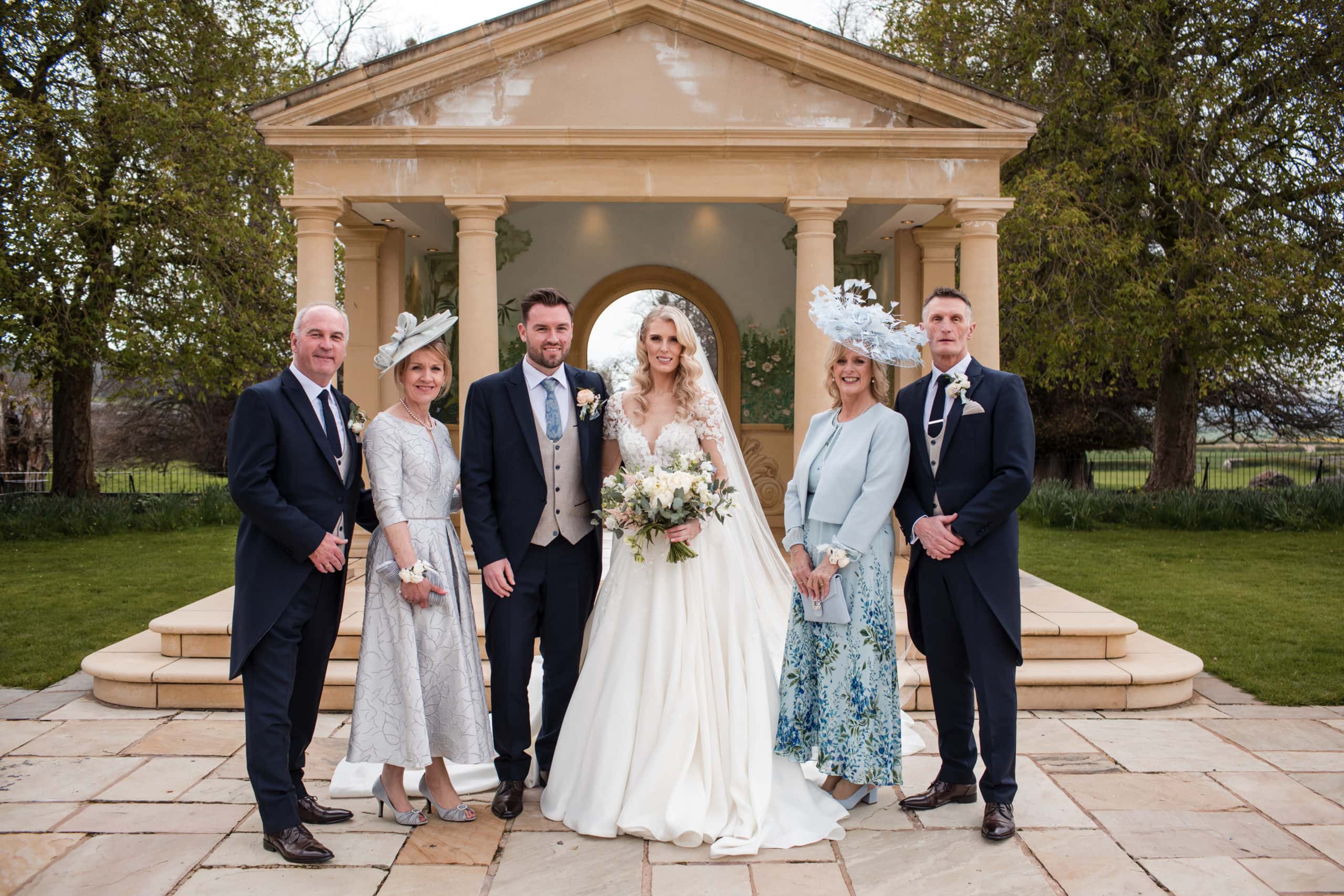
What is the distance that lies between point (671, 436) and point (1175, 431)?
55.5 ft

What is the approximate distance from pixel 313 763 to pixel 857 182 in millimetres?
6806

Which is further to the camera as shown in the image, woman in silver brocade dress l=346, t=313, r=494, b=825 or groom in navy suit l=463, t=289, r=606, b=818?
groom in navy suit l=463, t=289, r=606, b=818

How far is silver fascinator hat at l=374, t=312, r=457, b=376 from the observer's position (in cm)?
428

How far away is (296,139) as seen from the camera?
30.1 ft

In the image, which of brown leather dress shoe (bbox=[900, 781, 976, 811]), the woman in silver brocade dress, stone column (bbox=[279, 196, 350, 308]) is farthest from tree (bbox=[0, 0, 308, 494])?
brown leather dress shoe (bbox=[900, 781, 976, 811])

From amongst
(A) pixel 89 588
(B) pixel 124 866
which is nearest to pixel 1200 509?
(A) pixel 89 588

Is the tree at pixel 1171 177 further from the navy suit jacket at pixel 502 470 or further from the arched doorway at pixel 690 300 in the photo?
the navy suit jacket at pixel 502 470

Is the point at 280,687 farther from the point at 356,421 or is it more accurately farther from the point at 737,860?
the point at 737,860

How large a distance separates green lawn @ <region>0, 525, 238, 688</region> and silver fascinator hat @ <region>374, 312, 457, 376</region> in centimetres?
475

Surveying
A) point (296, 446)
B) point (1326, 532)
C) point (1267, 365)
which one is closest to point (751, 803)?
point (296, 446)

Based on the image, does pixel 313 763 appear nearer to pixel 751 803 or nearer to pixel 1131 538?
pixel 751 803

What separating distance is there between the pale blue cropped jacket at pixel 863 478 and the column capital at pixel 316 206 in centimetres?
650

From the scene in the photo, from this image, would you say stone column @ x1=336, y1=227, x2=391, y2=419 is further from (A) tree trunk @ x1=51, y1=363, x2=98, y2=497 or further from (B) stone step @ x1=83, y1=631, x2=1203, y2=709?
(A) tree trunk @ x1=51, y1=363, x2=98, y2=497

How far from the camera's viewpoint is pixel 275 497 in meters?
4.00
